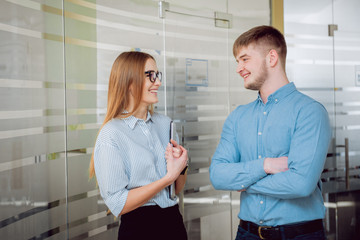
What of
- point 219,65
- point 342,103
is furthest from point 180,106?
point 342,103

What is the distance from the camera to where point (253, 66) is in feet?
6.19

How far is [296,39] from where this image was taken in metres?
3.80

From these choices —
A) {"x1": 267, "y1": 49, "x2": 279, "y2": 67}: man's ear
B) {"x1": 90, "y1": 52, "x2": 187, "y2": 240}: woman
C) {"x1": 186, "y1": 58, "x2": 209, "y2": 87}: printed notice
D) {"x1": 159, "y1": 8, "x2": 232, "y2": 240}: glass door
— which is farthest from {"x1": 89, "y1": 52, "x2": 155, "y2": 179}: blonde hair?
{"x1": 186, "y1": 58, "x2": 209, "y2": 87}: printed notice

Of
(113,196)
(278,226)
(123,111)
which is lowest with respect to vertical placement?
(278,226)

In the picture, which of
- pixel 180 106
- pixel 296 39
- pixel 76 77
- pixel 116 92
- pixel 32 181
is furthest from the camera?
pixel 296 39

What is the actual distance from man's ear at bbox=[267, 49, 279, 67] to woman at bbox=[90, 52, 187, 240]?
594 millimetres

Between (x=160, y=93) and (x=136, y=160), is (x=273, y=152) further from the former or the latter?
(x=160, y=93)

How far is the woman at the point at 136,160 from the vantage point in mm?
1709

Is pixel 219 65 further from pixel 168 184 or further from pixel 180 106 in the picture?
pixel 168 184

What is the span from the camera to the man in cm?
168

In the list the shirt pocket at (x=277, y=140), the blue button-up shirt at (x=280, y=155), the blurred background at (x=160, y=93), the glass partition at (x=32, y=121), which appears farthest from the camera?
the blurred background at (x=160, y=93)

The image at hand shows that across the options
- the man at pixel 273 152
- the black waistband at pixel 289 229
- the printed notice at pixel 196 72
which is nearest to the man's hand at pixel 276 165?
the man at pixel 273 152

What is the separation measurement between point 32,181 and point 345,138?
314 cm

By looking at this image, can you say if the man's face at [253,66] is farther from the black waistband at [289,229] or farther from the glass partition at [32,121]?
the glass partition at [32,121]
